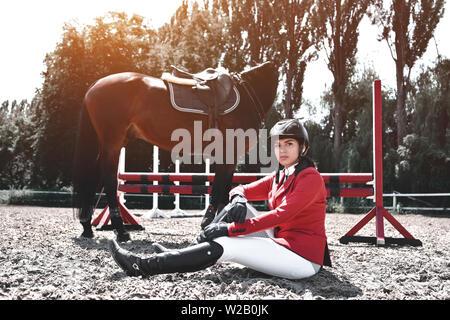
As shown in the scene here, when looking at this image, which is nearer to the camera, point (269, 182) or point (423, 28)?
point (269, 182)

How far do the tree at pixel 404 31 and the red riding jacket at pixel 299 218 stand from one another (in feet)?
43.7

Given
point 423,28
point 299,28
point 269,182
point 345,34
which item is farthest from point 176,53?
point 269,182

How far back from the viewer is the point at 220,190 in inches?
158

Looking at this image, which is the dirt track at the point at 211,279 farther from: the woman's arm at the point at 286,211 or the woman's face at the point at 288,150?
the woman's face at the point at 288,150

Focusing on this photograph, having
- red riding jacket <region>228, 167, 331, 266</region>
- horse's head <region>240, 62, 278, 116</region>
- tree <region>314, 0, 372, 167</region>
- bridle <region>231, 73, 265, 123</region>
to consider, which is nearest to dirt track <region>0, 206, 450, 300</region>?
red riding jacket <region>228, 167, 331, 266</region>

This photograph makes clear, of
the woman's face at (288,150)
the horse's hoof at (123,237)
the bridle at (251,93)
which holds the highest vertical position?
the bridle at (251,93)

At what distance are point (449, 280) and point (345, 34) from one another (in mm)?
13891

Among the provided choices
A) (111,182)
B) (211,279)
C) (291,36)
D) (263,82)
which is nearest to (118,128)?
(111,182)

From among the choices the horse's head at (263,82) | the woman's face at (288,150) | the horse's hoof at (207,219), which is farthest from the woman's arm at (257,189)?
the horse's head at (263,82)

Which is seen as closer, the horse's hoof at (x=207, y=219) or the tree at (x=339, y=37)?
the horse's hoof at (x=207, y=219)

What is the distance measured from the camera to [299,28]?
15.0 m

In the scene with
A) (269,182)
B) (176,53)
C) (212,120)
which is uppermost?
(176,53)

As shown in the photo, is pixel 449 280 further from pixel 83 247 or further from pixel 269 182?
pixel 83 247

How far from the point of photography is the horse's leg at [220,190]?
396cm
